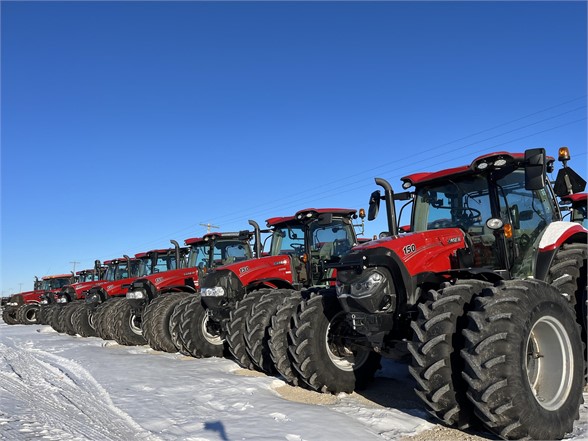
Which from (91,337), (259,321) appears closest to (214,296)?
(259,321)

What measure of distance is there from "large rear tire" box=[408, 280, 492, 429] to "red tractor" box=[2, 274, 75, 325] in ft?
68.5

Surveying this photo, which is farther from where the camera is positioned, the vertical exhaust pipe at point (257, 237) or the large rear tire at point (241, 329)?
the vertical exhaust pipe at point (257, 237)

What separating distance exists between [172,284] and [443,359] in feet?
26.9

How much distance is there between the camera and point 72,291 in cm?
1659

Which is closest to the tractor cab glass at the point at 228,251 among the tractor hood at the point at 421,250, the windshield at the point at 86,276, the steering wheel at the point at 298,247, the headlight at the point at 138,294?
the headlight at the point at 138,294

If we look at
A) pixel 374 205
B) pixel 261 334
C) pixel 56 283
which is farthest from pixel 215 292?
pixel 56 283

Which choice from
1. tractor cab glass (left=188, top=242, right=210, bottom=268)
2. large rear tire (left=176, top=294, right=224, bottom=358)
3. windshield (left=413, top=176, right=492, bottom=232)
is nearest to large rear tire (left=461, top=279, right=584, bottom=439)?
windshield (left=413, top=176, right=492, bottom=232)

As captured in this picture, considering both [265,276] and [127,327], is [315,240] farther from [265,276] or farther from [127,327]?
[127,327]

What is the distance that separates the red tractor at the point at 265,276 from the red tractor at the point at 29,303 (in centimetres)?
1554

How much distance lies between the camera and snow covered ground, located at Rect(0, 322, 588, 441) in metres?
4.00

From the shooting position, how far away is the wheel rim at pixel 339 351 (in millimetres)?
5332

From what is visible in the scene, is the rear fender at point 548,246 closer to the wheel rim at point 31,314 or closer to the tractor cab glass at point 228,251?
the tractor cab glass at point 228,251

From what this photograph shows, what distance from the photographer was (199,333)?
8.30 metres

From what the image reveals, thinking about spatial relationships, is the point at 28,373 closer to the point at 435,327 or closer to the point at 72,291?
the point at 435,327
